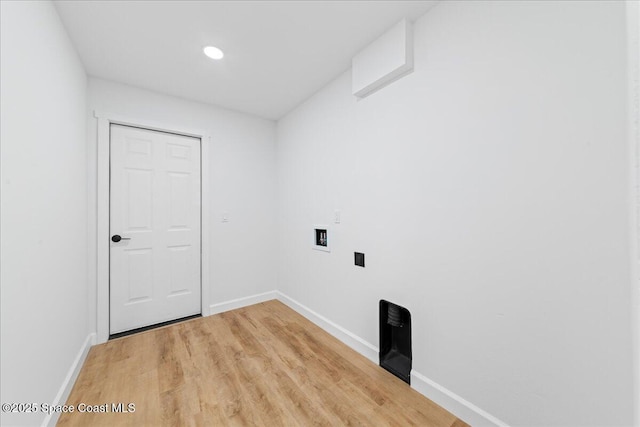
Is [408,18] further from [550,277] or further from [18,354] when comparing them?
[18,354]

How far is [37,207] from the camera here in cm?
131

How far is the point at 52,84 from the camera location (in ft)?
5.05

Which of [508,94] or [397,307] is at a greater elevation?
[508,94]

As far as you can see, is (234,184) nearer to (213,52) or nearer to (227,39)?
(213,52)

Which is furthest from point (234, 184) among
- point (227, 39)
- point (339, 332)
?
point (339, 332)

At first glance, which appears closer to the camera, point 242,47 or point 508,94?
point 508,94

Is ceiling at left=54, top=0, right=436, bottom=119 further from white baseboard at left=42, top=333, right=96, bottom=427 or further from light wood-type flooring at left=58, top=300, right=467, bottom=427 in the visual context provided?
light wood-type flooring at left=58, top=300, right=467, bottom=427

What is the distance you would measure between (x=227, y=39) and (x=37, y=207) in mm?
1605

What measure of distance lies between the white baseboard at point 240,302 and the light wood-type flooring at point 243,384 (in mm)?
434

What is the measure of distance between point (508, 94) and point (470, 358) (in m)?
1.45

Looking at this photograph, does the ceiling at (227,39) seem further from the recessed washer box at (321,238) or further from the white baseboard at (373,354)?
the white baseboard at (373,354)

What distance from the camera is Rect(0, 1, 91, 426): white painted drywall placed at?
1.07m

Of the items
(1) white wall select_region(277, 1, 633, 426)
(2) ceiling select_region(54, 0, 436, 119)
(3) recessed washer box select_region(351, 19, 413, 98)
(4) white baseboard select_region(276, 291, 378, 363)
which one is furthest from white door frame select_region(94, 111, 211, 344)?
(1) white wall select_region(277, 1, 633, 426)

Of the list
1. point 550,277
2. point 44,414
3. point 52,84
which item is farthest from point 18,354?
point 550,277
